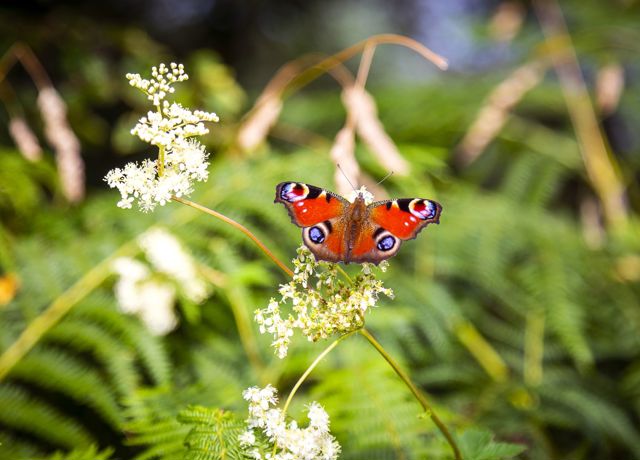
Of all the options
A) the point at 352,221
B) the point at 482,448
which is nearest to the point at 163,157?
the point at 352,221

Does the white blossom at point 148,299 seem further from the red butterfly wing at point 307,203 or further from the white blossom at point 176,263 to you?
the red butterfly wing at point 307,203

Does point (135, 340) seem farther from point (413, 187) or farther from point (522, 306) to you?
point (522, 306)

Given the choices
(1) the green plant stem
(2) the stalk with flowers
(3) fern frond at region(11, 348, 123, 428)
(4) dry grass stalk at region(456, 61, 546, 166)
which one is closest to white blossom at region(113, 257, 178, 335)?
(1) the green plant stem

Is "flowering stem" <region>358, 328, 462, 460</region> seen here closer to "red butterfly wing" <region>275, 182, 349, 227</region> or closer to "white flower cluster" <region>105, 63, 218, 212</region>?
"red butterfly wing" <region>275, 182, 349, 227</region>

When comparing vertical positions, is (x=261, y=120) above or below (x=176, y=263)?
above

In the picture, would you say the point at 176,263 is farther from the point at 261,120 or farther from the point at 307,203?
the point at 307,203

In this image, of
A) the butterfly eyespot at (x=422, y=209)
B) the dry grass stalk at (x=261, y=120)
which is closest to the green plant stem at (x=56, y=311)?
the dry grass stalk at (x=261, y=120)
